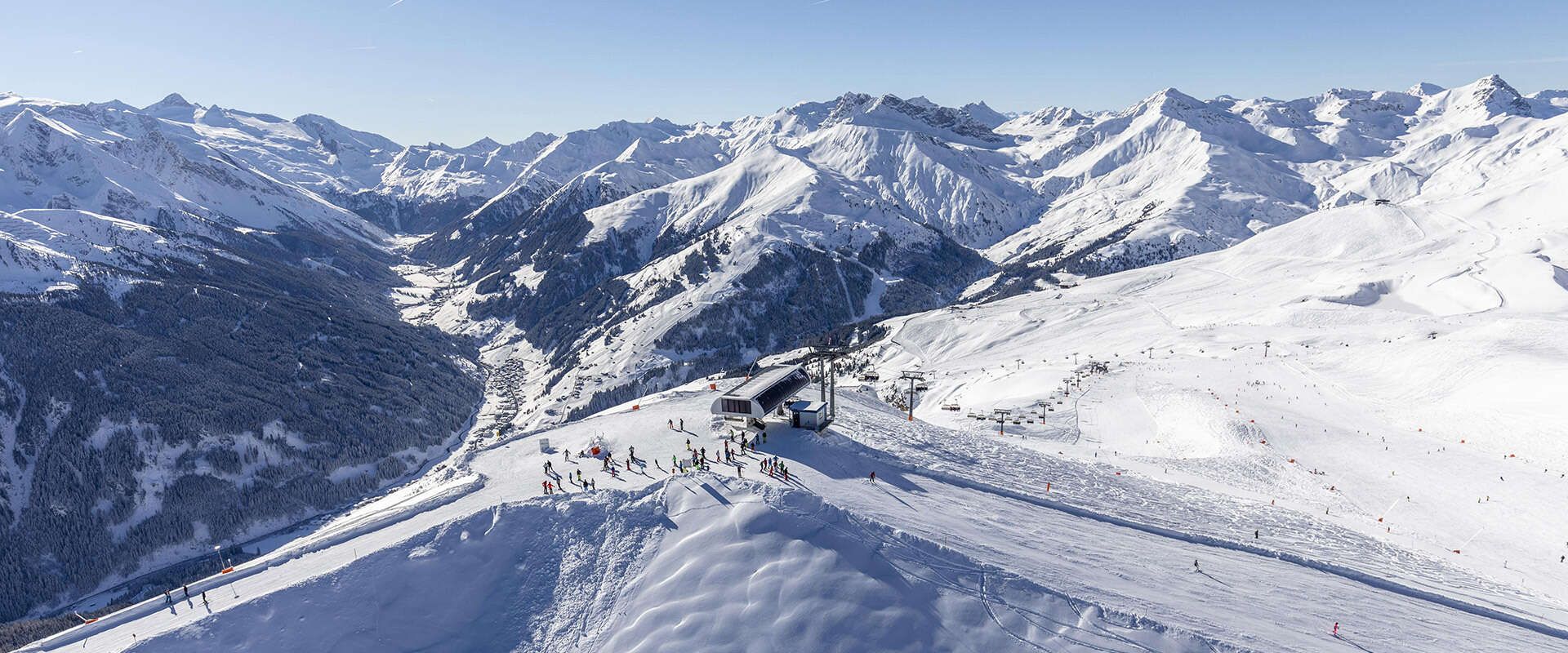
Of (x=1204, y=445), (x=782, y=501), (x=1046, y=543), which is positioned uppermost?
(x=782, y=501)

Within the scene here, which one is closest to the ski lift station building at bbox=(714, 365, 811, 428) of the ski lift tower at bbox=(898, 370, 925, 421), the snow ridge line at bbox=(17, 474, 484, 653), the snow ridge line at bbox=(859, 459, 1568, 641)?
the snow ridge line at bbox=(859, 459, 1568, 641)

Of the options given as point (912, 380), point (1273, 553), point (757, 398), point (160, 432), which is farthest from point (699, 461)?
point (160, 432)

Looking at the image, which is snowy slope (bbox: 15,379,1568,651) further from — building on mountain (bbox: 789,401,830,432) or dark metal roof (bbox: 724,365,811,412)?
building on mountain (bbox: 789,401,830,432)

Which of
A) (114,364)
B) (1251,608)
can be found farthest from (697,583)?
(114,364)

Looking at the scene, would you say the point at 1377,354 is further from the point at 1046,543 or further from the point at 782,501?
the point at 782,501

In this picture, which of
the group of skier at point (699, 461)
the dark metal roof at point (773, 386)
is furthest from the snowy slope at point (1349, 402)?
the group of skier at point (699, 461)

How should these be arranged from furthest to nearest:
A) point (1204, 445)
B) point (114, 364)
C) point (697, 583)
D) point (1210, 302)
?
point (1210, 302)
point (114, 364)
point (1204, 445)
point (697, 583)

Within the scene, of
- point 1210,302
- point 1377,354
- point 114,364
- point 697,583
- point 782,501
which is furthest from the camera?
point 1210,302
